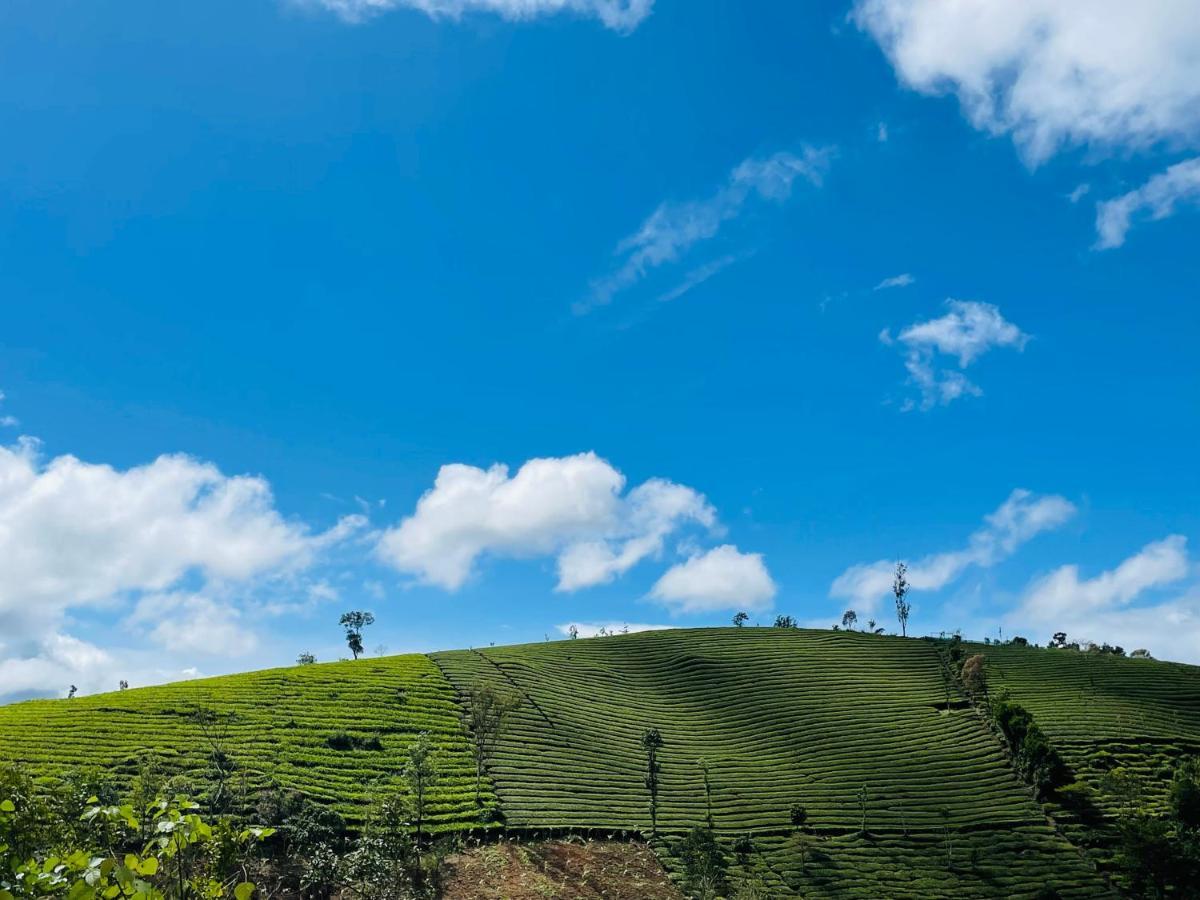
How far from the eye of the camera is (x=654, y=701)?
116688mm

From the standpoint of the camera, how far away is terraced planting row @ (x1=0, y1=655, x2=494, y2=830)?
75625 mm

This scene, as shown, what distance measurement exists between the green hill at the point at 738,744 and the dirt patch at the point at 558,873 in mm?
3115

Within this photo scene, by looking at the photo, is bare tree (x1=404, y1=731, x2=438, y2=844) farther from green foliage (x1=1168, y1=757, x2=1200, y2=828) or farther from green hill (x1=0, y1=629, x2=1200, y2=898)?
green foliage (x1=1168, y1=757, x2=1200, y2=828)

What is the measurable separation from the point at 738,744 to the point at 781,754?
5.56 m

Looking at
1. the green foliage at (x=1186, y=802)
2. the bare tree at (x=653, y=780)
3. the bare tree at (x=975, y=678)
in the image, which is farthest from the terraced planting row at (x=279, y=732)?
the bare tree at (x=975, y=678)

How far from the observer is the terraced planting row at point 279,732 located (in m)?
75.6

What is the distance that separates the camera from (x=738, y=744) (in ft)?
335

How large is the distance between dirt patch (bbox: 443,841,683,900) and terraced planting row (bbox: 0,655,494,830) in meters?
6.54

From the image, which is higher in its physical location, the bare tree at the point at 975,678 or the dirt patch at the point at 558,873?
the bare tree at the point at 975,678

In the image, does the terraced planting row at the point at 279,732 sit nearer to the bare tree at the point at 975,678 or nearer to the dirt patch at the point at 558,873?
the dirt patch at the point at 558,873

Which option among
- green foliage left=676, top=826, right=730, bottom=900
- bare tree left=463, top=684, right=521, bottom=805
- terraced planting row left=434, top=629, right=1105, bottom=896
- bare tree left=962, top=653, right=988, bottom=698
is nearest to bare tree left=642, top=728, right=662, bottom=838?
terraced planting row left=434, top=629, right=1105, bottom=896

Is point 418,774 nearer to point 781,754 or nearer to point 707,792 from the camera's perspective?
point 707,792

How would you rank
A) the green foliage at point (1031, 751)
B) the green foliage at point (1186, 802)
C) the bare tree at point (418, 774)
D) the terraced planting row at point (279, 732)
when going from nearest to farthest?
the bare tree at point (418, 774) → the terraced planting row at point (279, 732) → the green foliage at point (1186, 802) → the green foliage at point (1031, 751)

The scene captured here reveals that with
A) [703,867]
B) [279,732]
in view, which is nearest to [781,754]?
[703,867]
